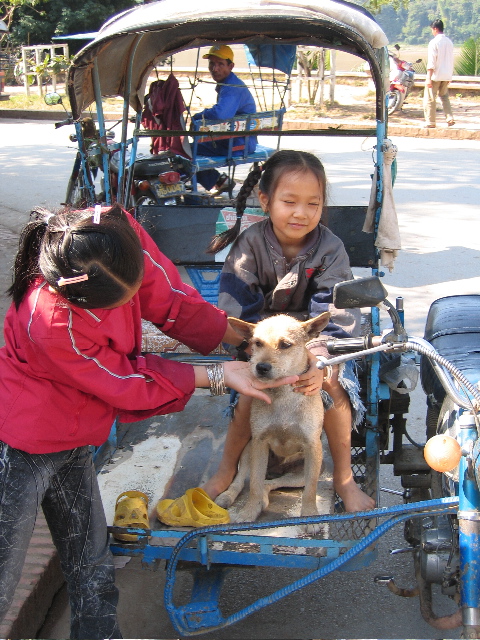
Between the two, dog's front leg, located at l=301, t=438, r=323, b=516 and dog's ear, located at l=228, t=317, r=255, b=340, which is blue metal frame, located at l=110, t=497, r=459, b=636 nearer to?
dog's front leg, located at l=301, t=438, r=323, b=516

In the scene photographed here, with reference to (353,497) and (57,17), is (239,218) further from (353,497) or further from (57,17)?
(57,17)

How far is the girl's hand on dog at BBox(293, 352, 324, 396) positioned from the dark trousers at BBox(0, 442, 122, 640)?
779 millimetres

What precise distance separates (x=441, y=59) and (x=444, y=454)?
14584mm

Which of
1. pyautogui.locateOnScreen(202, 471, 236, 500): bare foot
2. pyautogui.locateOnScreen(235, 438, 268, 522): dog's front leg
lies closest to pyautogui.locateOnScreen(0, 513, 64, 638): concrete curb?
pyautogui.locateOnScreen(202, 471, 236, 500): bare foot

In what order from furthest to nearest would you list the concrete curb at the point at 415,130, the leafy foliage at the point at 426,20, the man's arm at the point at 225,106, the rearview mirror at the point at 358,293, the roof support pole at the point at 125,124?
the leafy foliage at the point at 426,20 < the concrete curb at the point at 415,130 < the man's arm at the point at 225,106 < the roof support pole at the point at 125,124 < the rearview mirror at the point at 358,293

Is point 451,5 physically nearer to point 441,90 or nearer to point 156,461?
point 441,90

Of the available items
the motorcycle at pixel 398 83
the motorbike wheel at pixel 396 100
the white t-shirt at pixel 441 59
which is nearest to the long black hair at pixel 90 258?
the white t-shirt at pixel 441 59

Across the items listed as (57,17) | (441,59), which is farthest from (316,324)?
(57,17)

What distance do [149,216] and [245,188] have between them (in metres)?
0.75

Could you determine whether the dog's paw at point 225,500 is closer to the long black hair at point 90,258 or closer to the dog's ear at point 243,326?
the dog's ear at point 243,326

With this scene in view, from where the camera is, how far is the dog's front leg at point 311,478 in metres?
2.73

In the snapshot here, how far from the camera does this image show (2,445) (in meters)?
2.28

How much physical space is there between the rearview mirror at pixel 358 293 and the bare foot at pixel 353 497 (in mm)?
1033

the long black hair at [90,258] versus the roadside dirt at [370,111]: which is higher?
the roadside dirt at [370,111]
